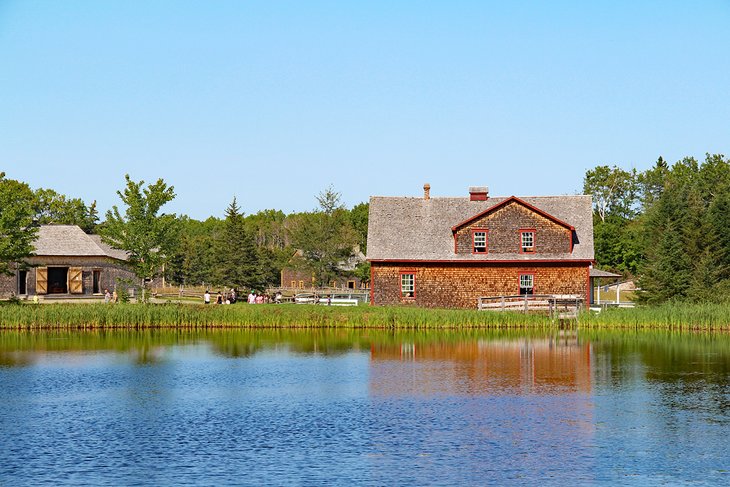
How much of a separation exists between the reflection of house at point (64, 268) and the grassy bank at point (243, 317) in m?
19.7

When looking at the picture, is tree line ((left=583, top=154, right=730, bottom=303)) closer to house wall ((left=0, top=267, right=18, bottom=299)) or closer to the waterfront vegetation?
the waterfront vegetation

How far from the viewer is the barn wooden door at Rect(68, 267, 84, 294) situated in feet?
257

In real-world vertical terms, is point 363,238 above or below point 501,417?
above

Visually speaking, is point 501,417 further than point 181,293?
No

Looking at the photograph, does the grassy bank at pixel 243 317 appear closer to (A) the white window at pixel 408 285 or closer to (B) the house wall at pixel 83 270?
(A) the white window at pixel 408 285

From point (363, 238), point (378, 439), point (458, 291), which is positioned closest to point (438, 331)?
point (458, 291)

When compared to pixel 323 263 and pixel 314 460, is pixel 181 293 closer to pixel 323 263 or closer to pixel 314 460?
pixel 323 263

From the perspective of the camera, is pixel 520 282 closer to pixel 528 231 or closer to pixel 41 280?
pixel 528 231

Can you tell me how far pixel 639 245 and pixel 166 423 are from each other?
8107 cm

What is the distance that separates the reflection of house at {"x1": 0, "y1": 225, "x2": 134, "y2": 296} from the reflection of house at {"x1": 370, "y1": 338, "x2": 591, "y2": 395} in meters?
36.8

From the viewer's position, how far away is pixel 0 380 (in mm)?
37375

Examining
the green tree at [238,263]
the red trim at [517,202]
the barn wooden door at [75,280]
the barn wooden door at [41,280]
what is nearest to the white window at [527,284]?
the red trim at [517,202]

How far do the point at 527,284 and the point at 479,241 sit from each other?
4.10m

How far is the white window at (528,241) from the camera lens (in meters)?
64.8
